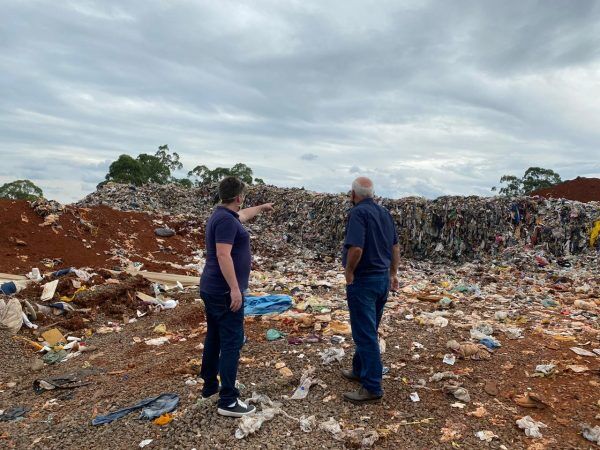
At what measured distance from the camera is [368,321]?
10.3ft

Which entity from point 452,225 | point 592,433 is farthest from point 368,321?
point 452,225

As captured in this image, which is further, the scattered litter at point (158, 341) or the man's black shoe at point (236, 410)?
the scattered litter at point (158, 341)

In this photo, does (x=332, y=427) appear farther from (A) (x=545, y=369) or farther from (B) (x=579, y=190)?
(B) (x=579, y=190)

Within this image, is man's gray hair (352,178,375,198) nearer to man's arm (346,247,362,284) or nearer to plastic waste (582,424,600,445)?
man's arm (346,247,362,284)

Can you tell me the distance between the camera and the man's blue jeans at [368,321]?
3.14m

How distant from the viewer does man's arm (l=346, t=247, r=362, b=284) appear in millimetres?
3014

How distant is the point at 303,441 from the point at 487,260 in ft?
28.3

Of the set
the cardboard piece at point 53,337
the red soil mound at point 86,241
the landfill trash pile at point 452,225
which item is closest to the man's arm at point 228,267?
the cardboard piece at point 53,337

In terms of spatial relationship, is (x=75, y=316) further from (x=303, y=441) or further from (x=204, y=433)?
(x=303, y=441)

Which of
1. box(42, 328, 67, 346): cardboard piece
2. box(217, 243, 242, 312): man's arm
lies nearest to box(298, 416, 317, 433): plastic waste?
box(217, 243, 242, 312): man's arm

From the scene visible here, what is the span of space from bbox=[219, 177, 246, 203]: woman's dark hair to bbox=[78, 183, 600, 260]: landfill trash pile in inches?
345

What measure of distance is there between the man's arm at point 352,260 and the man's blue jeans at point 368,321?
0.09 m

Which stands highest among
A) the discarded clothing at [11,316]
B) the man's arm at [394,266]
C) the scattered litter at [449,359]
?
the man's arm at [394,266]

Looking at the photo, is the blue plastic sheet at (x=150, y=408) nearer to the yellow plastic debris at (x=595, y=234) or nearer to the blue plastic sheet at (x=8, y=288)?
the blue plastic sheet at (x=8, y=288)
